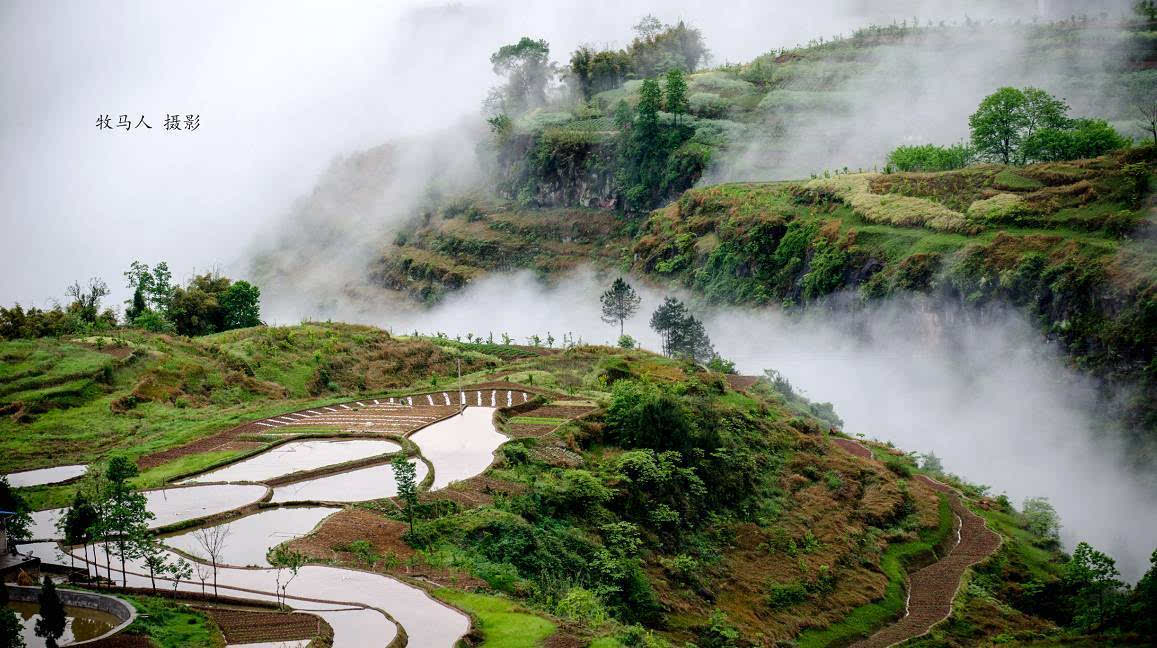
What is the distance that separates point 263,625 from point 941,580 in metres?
24.2

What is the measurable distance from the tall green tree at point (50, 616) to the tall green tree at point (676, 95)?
79.7m

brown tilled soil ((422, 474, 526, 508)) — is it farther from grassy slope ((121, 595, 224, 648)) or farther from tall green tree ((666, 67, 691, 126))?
tall green tree ((666, 67, 691, 126))

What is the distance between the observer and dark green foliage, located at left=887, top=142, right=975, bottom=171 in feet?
234

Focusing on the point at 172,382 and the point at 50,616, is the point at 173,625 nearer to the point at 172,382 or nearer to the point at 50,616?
the point at 50,616

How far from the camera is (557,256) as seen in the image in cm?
8981

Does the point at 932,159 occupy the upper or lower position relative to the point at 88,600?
upper

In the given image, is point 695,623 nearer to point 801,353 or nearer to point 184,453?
point 184,453

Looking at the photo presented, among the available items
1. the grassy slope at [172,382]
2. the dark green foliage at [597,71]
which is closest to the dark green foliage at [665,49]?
the dark green foliage at [597,71]

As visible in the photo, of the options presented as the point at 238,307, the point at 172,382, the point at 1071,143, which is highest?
the point at 1071,143

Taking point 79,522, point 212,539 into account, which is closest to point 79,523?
point 79,522

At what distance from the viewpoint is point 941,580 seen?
34188 millimetres

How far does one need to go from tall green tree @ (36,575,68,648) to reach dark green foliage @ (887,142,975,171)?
213ft

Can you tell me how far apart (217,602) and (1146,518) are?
3868 cm

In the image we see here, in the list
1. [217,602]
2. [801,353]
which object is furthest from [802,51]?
[217,602]
